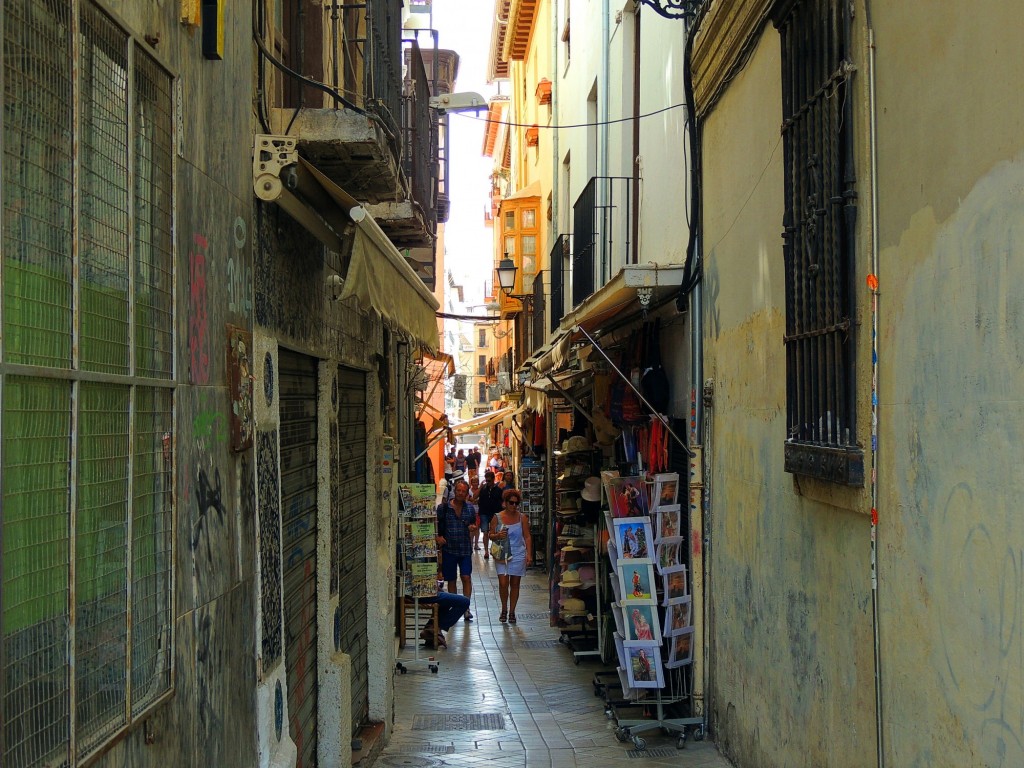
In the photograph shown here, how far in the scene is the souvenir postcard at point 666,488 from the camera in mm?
9812

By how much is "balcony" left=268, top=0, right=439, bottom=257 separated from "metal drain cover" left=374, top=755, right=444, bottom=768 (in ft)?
14.9

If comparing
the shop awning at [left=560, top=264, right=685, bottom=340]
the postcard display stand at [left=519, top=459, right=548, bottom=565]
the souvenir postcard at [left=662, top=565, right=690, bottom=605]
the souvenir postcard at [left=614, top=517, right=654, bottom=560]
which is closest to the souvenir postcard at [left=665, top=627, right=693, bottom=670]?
the souvenir postcard at [left=662, top=565, right=690, bottom=605]

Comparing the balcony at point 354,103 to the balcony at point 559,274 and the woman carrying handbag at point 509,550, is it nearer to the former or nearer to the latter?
the woman carrying handbag at point 509,550

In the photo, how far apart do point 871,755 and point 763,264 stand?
133 inches

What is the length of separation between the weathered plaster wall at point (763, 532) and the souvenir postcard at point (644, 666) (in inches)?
19.2

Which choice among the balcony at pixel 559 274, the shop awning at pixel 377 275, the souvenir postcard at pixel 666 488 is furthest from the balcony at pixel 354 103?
the balcony at pixel 559 274

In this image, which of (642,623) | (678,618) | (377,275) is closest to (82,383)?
(377,275)

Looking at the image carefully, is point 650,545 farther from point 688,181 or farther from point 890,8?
point 890,8

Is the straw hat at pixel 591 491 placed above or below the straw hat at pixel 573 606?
above

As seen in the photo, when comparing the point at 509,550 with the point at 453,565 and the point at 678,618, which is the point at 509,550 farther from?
the point at 678,618

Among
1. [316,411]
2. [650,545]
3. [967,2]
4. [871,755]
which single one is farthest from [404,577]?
[967,2]

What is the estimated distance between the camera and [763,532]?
→ 7637 millimetres

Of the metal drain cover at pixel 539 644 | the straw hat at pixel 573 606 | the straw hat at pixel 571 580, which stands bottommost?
the metal drain cover at pixel 539 644

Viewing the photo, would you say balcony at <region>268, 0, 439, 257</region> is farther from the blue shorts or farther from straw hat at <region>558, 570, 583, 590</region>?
the blue shorts
